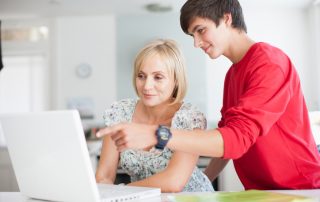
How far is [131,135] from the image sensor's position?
958mm

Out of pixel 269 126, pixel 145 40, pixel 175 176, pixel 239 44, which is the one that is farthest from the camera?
pixel 145 40

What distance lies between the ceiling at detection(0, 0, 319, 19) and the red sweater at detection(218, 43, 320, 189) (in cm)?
361

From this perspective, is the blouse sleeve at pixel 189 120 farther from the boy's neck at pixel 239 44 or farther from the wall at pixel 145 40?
the wall at pixel 145 40

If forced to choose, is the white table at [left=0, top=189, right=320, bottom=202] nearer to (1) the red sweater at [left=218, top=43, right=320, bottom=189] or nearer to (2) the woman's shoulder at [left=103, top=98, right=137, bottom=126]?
(1) the red sweater at [left=218, top=43, right=320, bottom=189]

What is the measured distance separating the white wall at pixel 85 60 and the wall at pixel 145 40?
10 centimetres

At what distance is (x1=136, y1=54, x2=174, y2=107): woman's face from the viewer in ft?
5.01

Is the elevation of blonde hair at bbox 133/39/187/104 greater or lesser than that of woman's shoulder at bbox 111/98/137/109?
greater

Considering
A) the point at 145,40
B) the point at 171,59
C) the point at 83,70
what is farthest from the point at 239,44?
the point at 83,70

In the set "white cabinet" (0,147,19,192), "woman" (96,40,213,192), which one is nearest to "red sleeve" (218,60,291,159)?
"woman" (96,40,213,192)

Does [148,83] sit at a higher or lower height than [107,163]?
higher

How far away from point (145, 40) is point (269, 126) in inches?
166

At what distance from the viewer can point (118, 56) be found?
17.3 ft

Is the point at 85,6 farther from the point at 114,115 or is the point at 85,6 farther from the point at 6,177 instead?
the point at 114,115

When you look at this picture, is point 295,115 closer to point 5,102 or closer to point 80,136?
point 80,136
